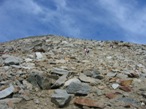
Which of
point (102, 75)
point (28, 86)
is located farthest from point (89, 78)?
point (28, 86)

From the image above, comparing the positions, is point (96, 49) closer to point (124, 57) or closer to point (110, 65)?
point (124, 57)

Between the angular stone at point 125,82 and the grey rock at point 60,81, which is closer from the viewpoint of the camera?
the grey rock at point 60,81

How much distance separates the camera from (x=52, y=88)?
8586 millimetres

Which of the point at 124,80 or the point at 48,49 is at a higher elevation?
the point at 48,49

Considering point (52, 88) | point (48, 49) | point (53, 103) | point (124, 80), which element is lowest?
point (53, 103)

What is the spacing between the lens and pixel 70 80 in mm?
8812

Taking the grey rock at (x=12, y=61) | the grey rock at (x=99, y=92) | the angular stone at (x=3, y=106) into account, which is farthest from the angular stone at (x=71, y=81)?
the grey rock at (x=12, y=61)

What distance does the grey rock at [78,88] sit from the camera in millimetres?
8298

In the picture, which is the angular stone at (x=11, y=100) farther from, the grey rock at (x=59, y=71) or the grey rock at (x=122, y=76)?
the grey rock at (x=122, y=76)

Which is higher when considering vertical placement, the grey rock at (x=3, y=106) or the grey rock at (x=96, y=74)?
the grey rock at (x=96, y=74)

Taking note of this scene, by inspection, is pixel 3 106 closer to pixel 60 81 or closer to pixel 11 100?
pixel 11 100

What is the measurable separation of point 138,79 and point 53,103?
2820 millimetres

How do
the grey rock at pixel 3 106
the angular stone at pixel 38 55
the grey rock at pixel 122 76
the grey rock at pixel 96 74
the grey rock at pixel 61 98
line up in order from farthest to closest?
the angular stone at pixel 38 55, the grey rock at pixel 122 76, the grey rock at pixel 96 74, the grey rock at pixel 61 98, the grey rock at pixel 3 106

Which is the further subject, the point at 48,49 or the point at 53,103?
the point at 48,49
